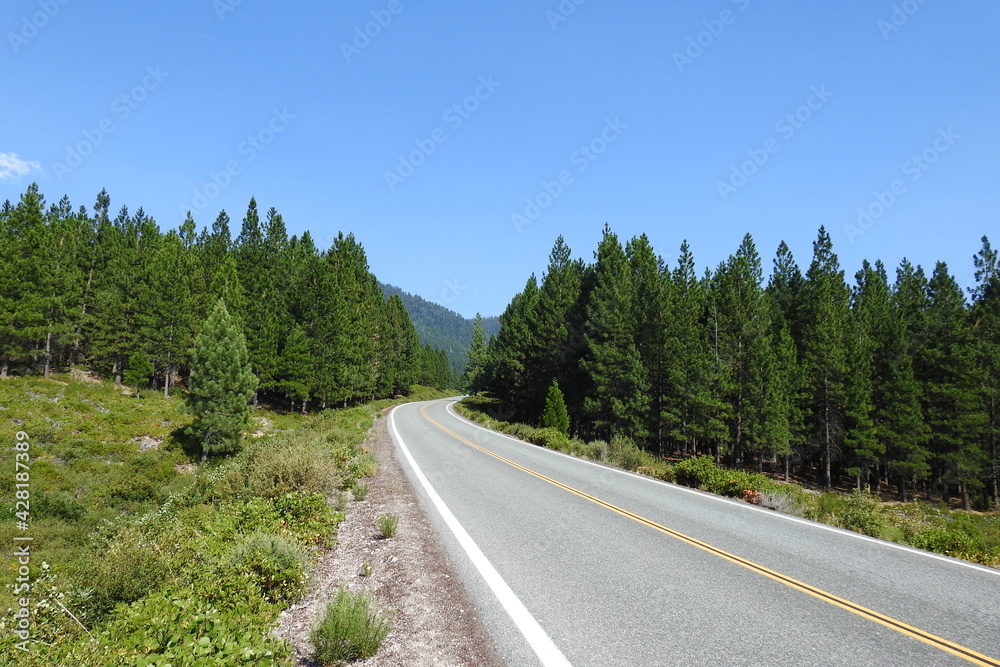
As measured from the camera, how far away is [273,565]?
5.20 meters

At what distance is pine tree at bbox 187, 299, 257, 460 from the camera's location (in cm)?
2616

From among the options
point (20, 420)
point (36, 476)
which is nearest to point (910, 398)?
point (36, 476)

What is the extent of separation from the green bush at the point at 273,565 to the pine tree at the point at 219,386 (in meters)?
24.2

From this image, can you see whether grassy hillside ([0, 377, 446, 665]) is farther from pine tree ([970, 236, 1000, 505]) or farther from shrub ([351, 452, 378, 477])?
pine tree ([970, 236, 1000, 505])

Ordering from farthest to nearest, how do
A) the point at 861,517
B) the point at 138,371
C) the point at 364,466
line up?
the point at 138,371, the point at 364,466, the point at 861,517

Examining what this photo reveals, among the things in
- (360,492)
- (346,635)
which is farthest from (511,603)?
(360,492)

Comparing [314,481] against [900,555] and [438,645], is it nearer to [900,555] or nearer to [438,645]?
[438,645]

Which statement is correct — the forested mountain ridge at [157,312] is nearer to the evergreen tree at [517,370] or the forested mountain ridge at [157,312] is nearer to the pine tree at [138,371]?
the pine tree at [138,371]

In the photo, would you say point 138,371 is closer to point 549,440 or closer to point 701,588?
point 549,440

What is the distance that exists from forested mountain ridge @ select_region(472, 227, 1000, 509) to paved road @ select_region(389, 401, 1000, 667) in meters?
23.6

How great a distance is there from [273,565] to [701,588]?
4803 mm

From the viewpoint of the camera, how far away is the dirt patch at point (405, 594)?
393 cm

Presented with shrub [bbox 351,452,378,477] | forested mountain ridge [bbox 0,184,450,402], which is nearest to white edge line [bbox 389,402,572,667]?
shrub [bbox 351,452,378,477]

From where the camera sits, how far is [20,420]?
87.8 feet
